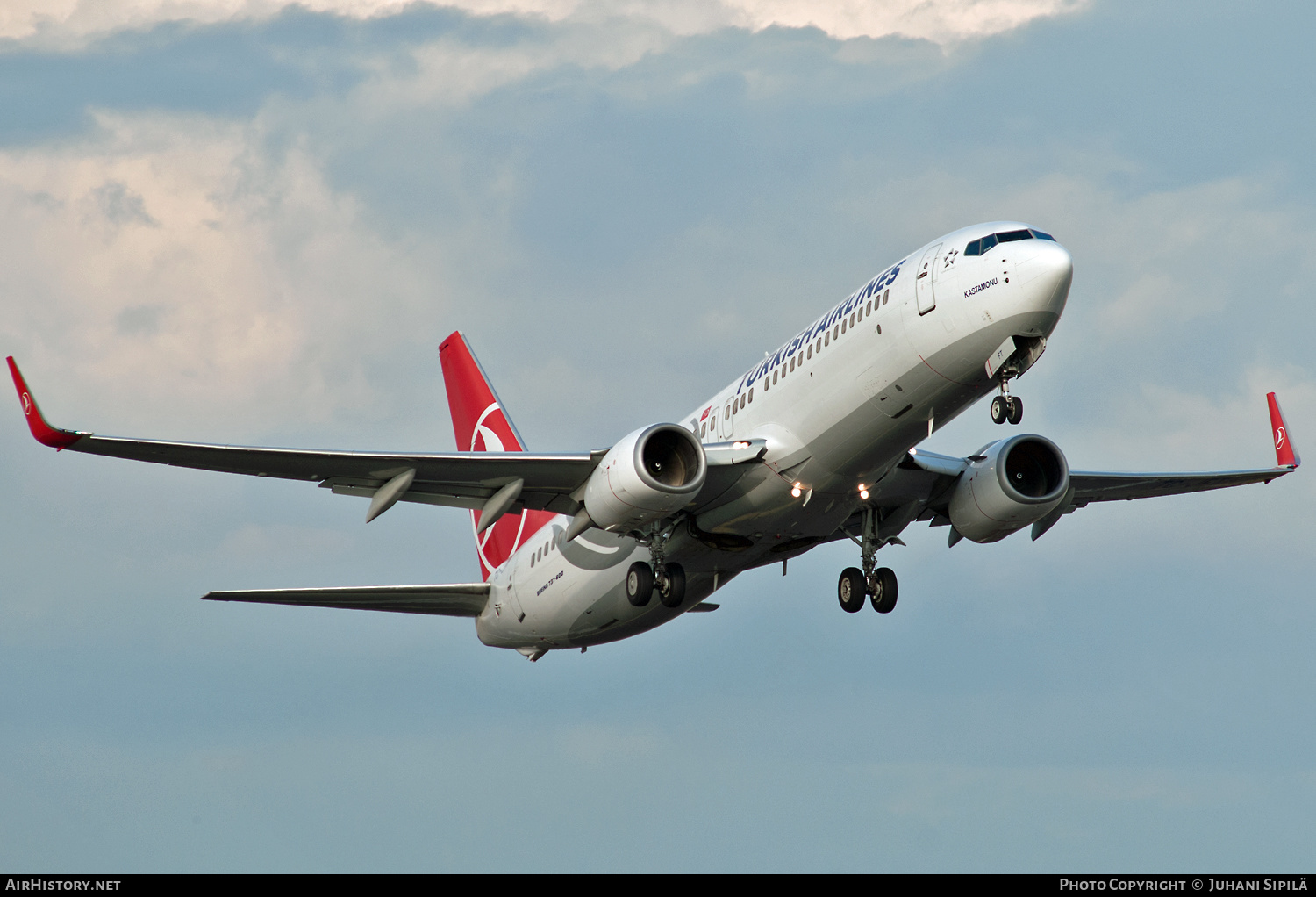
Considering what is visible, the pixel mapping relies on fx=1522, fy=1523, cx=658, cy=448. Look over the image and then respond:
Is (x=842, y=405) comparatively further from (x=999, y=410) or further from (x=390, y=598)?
(x=390, y=598)

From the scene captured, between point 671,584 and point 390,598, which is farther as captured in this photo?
point 390,598

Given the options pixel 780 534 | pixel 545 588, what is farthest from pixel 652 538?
pixel 545 588

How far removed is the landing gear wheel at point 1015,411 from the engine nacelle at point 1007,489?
649cm

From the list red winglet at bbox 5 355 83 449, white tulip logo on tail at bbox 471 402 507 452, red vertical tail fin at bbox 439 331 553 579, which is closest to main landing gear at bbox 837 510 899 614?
red vertical tail fin at bbox 439 331 553 579

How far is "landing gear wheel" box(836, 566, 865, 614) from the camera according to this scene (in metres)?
35.0

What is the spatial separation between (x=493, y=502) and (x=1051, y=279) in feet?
42.5

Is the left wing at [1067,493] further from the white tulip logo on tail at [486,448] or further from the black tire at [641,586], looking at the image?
the white tulip logo on tail at [486,448]

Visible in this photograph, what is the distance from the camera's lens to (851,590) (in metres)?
35.1

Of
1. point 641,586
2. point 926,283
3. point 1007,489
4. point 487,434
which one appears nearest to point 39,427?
point 641,586

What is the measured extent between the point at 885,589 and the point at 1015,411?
773 centimetres
